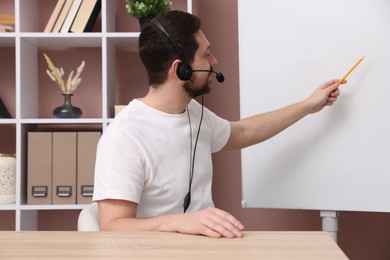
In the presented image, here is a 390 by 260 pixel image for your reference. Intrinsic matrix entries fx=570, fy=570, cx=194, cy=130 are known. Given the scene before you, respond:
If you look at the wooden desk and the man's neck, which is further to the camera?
the man's neck

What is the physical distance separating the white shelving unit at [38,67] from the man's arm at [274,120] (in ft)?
2.22

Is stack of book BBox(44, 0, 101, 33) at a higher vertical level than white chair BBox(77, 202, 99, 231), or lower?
higher

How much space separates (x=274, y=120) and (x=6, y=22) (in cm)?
136

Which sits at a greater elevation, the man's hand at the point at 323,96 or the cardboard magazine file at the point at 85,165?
the man's hand at the point at 323,96

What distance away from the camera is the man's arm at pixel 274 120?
2012mm

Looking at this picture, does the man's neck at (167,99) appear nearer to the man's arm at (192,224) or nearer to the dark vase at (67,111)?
the man's arm at (192,224)

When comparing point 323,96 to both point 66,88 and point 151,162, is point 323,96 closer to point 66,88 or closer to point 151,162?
point 151,162

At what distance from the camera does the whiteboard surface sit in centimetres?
202

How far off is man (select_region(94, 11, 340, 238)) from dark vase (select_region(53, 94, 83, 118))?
837 mm

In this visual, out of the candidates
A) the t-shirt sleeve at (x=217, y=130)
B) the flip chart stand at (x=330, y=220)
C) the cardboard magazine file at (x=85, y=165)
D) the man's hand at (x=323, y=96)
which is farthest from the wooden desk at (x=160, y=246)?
the cardboard magazine file at (x=85, y=165)

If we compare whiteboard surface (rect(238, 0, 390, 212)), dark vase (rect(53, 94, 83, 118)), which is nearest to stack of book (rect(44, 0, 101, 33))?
dark vase (rect(53, 94, 83, 118))

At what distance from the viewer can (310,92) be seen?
2.10 m

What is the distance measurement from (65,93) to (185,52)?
1.05 m

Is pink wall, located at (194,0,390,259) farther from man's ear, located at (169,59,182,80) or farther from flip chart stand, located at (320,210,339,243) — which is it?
man's ear, located at (169,59,182,80)
